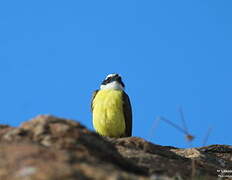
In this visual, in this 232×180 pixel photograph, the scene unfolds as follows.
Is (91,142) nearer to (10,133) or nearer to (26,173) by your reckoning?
(10,133)

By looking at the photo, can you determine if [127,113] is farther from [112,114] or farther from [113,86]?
[113,86]

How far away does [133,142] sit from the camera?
298 inches

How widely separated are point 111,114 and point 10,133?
27.5 ft

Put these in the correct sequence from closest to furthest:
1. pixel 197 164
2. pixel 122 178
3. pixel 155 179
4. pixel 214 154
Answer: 1. pixel 122 178
2. pixel 155 179
3. pixel 197 164
4. pixel 214 154

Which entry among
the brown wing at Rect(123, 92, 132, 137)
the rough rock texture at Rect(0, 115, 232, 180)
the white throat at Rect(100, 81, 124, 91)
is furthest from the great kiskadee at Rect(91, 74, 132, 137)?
the rough rock texture at Rect(0, 115, 232, 180)

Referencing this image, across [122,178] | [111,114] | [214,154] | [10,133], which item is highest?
[111,114]

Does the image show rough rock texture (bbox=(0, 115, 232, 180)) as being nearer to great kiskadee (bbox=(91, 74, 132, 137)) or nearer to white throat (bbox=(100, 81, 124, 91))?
great kiskadee (bbox=(91, 74, 132, 137))

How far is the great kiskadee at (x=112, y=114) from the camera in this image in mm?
13180

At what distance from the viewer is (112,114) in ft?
43.3

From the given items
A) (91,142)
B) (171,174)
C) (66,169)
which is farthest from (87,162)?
(171,174)

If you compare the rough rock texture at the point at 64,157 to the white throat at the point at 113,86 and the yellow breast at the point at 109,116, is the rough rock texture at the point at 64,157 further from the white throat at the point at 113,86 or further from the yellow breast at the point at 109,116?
the white throat at the point at 113,86

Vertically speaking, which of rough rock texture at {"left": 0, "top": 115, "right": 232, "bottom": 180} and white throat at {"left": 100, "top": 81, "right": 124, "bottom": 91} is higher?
white throat at {"left": 100, "top": 81, "right": 124, "bottom": 91}

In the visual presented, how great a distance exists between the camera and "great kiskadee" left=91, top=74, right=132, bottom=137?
43.2ft

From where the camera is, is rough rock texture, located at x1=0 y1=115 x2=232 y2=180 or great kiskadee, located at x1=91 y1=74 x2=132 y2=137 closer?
rough rock texture, located at x1=0 y1=115 x2=232 y2=180
